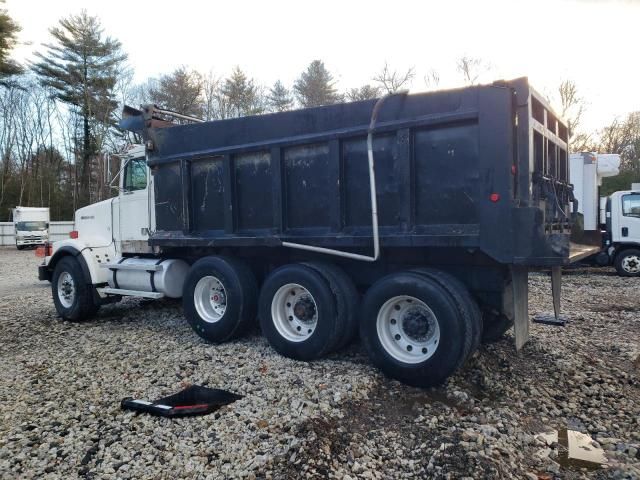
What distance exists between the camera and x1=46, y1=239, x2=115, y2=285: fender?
316 inches

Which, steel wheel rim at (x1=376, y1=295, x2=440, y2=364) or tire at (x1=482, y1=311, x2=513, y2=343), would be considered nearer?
steel wheel rim at (x1=376, y1=295, x2=440, y2=364)

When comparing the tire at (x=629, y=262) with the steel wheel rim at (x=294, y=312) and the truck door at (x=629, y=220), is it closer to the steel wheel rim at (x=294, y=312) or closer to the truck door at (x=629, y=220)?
the truck door at (x=629, y=220)

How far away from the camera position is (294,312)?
18.3ft

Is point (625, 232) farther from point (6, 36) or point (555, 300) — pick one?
point (6, 36)

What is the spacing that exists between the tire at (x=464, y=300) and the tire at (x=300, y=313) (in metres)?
1.12

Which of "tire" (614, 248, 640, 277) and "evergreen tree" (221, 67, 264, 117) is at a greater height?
"evergreen tree" (221, 67, 264, 117)

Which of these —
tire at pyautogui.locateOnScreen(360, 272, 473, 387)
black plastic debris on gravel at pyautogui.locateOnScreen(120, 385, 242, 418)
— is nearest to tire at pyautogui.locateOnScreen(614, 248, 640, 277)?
tire at pyautogui.locateOnScreen(360, 272, 473, 387)

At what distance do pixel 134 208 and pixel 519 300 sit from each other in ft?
19.7

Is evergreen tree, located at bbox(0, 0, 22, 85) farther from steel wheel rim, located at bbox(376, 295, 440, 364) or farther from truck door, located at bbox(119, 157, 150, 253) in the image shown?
steel wheel rim, located at bbox(376, 295, 440, 364)

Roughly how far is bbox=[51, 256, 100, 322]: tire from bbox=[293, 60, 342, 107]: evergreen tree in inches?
1040

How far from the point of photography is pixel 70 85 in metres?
35.2

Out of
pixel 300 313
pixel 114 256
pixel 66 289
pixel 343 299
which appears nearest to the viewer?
pixel 343 299

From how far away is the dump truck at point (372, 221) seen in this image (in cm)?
432

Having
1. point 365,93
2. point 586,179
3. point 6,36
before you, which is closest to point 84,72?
point 6,36
